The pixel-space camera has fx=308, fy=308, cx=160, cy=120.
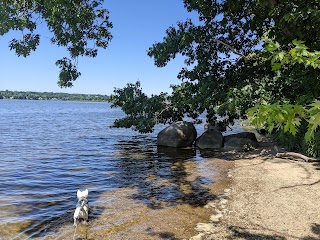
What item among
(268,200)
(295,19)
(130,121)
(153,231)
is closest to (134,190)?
(153,231)

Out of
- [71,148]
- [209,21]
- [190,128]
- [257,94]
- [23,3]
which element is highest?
[209,21]

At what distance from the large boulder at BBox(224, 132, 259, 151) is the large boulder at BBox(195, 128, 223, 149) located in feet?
1.81

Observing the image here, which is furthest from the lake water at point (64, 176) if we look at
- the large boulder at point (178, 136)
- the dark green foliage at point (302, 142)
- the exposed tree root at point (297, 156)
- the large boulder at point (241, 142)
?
the dark green foliage at point (302, 142)

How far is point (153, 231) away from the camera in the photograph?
27.5 ft

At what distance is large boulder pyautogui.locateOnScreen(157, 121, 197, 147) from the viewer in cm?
2512

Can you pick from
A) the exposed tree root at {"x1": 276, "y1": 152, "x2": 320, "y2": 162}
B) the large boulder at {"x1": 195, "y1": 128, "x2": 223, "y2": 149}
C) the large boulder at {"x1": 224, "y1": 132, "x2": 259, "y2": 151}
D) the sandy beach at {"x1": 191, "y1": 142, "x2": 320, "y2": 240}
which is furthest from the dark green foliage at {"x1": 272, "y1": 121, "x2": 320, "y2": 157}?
the large boulder at {"x1": 195, "y1": 128, "x2": 223, "y2": 149}

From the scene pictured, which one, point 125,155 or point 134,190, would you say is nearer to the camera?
point 134,190

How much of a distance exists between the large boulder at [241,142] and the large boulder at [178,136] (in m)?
2.99

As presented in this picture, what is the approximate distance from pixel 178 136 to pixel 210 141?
2618 millimetres

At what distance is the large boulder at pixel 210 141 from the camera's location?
24.6 m

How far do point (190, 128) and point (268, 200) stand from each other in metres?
15.7

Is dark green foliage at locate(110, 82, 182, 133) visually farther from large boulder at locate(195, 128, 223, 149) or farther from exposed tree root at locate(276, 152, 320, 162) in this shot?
exposed tree root at locate(276, 152, 320, 162)

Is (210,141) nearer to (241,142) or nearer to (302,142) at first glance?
(241,142)

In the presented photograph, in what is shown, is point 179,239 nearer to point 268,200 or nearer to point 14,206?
point 268,200
